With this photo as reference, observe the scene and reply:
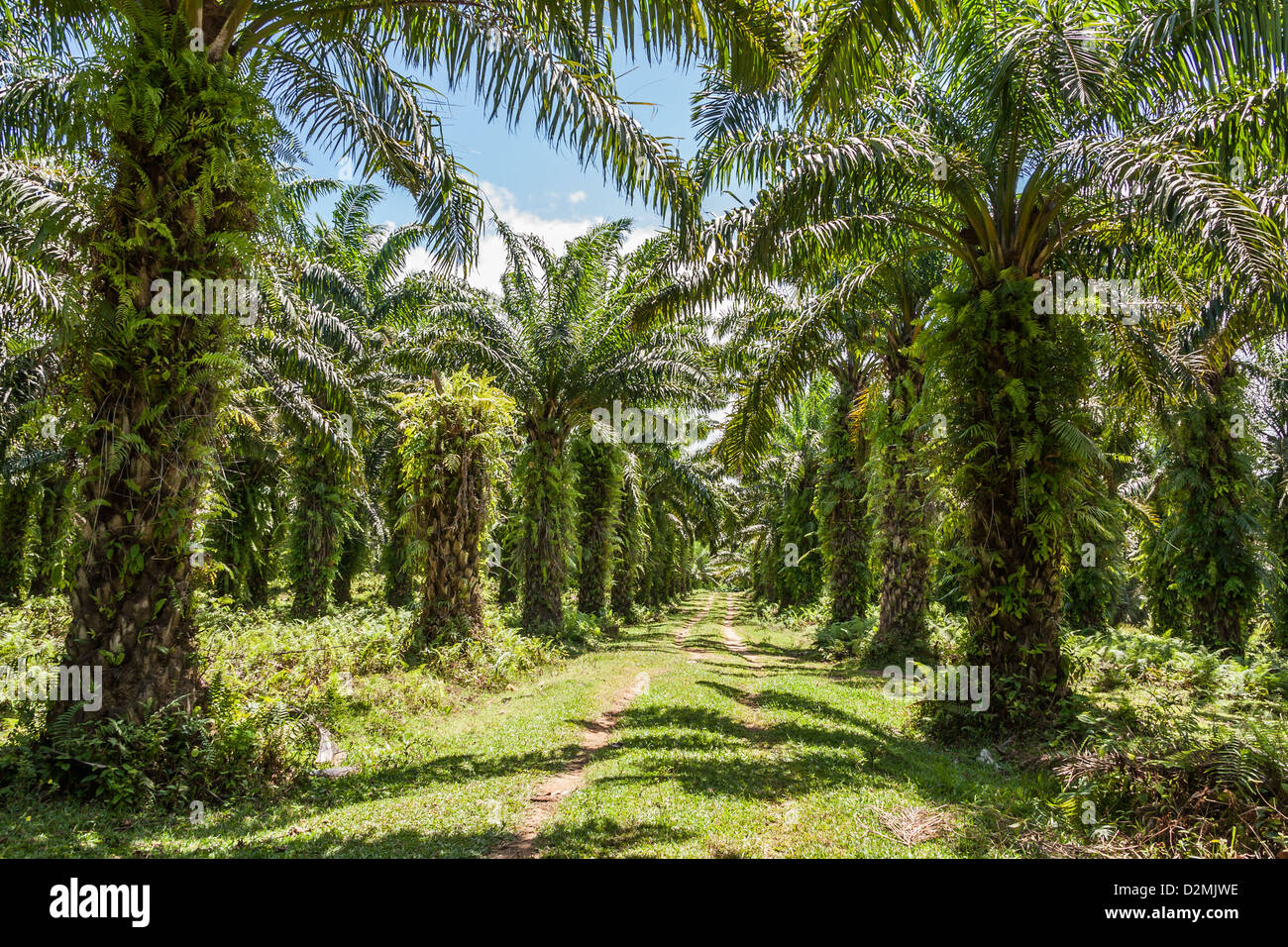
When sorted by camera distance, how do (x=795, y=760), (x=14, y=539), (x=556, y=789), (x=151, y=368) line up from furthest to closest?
(x=14, y=539) → (x=795, y=760) → (x=556, y=789) → (x=151, y=368)

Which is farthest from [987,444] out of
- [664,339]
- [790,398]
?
[664,339]

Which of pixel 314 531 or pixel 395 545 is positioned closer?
pixel 314 531

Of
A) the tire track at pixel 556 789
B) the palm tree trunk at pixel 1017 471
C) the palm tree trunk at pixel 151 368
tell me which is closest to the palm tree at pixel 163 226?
the palm tree trunk at pixel 151 368

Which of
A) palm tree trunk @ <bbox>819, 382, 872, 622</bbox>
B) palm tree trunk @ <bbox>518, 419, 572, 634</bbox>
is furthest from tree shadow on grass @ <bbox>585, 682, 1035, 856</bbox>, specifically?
palm tree trunk @ <bbox>819, 382, 872, 622</bbox>

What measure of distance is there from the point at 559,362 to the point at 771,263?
27.8 ft

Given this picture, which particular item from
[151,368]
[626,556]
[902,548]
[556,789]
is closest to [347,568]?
[626,556]

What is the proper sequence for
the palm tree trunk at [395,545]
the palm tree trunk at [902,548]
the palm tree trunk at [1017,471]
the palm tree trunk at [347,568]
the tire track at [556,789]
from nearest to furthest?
the tire track at [556,789] → the palm tree trunk at [1017,471] → the palm tree trunk at [902,548] → the palm tree trunk at [395,545] → the palm tree trunk at [347,568]

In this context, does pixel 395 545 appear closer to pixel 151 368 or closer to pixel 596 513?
pixel 596 513

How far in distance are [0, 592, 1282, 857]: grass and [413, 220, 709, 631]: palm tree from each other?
19.4ft

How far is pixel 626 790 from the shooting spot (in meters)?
5.55

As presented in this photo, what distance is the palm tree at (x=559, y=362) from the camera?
14.9 m

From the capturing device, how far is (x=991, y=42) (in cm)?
758

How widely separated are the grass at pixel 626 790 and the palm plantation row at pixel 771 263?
4.42 ft

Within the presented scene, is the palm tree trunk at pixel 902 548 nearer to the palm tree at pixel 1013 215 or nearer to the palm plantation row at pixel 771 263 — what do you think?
the palm plantation row at pixel 771 263
